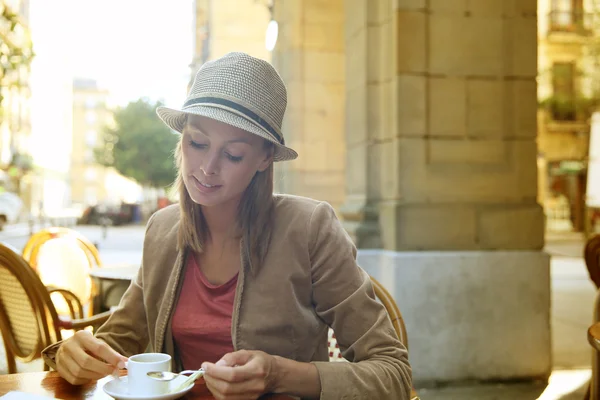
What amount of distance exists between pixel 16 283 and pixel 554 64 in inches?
1183

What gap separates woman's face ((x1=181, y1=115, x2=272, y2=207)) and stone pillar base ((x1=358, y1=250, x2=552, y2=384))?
248 cm

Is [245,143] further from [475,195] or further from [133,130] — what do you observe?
[133,130]

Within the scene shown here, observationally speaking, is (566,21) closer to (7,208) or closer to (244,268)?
(7,208)

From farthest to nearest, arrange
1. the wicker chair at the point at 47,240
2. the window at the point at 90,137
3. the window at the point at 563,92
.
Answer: the window at the point at 90,137
the window at the point at 563,92
the wicker chair at the point at 47,240

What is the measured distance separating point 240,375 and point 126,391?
235mm

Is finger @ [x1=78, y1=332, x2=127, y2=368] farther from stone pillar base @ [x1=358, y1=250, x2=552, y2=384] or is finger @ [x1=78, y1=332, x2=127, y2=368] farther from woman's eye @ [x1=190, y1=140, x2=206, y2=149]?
stone pillar base @ [x1=358, y1=250, x2=552, y2=384]

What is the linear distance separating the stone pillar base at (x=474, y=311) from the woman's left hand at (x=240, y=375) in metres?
2.75

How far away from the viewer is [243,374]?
1.19 m

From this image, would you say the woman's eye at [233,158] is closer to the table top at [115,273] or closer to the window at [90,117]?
the table top at [115,273]

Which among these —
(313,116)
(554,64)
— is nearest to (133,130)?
(554,64)

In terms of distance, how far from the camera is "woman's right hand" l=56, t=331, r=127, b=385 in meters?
1.31

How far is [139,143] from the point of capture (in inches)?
1519

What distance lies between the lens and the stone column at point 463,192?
395 cm

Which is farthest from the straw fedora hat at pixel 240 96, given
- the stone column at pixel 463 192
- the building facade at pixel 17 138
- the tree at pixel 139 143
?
the tree at pixel 139 143
